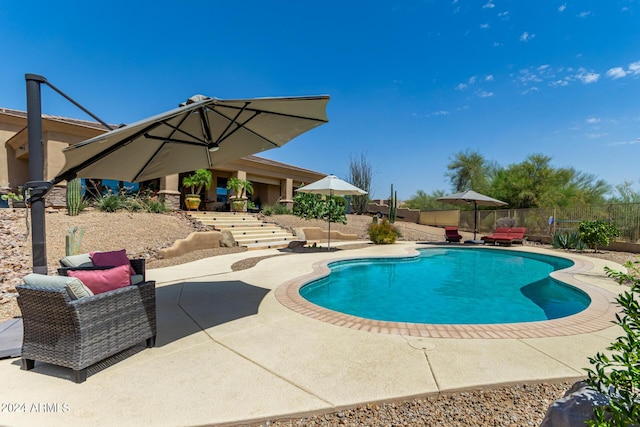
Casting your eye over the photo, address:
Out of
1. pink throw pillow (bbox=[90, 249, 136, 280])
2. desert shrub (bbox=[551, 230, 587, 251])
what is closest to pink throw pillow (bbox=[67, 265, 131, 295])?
pink throw pillow (bbox=[90, 249, 136, 280])

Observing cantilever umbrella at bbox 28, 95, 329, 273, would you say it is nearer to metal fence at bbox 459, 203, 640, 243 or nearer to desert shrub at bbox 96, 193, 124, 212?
desert shrub at bbox 96, 193, 124, 212

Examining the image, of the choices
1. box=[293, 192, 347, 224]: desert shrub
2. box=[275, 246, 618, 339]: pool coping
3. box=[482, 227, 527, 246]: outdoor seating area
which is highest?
box=[293, 192, 347, 224]: desert shrub

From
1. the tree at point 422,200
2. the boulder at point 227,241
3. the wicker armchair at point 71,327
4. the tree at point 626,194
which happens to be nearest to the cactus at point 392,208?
the tree at point 422,200

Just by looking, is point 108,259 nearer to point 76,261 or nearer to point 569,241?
point 76,261

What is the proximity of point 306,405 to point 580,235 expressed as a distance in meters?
15.6

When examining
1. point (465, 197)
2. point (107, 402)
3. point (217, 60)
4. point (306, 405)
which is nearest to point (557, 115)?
point (465, 197)

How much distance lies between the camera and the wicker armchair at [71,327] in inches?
109

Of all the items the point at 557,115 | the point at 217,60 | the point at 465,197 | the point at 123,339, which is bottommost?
the point at 123,339

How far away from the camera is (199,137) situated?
520 centimetres

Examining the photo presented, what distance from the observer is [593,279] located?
718 centimetres

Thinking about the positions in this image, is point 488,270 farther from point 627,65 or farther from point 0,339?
point 0,339

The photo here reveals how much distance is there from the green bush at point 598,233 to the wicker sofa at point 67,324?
53.6ft

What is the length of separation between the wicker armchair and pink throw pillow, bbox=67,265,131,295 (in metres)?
0.21

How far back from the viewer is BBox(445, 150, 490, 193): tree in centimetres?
3291
